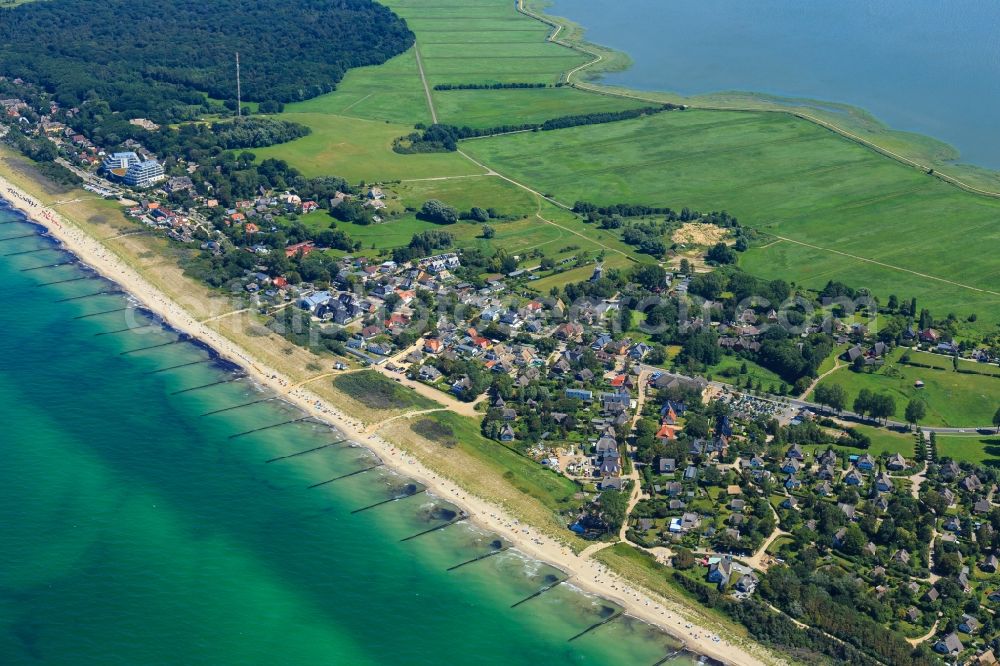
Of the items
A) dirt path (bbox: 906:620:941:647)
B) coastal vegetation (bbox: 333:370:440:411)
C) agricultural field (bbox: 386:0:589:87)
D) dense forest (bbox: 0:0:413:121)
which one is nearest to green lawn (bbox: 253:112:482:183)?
dense forest (bbox: 0:0:413:121)

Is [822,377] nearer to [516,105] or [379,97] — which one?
[516,105]

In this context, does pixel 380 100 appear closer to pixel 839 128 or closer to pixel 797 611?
pixel 839 128

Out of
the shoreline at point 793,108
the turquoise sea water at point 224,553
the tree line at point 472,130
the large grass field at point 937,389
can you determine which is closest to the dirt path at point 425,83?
the tree line at point 472,130

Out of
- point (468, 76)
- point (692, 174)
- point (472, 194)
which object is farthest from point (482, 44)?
point (472, 194)

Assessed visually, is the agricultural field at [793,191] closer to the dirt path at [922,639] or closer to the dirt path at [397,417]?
the dirt path at [397,417]

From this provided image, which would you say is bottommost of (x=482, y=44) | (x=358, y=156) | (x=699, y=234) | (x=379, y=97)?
Result: (x=699, y=234)
